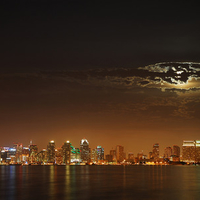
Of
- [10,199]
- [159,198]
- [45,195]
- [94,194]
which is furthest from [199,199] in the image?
[10,199]

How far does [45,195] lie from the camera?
174ft

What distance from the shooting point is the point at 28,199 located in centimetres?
4906

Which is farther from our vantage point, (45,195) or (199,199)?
(45,195)

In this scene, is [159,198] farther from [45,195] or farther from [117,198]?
[45,195]

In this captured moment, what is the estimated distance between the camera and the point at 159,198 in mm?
49188

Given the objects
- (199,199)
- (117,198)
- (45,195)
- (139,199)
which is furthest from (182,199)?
(45,195)

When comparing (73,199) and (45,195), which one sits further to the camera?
(45,195)

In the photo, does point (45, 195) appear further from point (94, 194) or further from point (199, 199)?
point (199, 199)

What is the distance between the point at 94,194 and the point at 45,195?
774 cm

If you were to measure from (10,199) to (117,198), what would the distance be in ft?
50.3

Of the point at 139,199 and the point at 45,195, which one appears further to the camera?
the point at 45,195

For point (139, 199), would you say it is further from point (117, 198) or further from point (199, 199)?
point (199, 199)

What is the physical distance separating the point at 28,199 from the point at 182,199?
71.1 ft

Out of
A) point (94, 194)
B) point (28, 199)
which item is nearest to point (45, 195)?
point (28, 199)
